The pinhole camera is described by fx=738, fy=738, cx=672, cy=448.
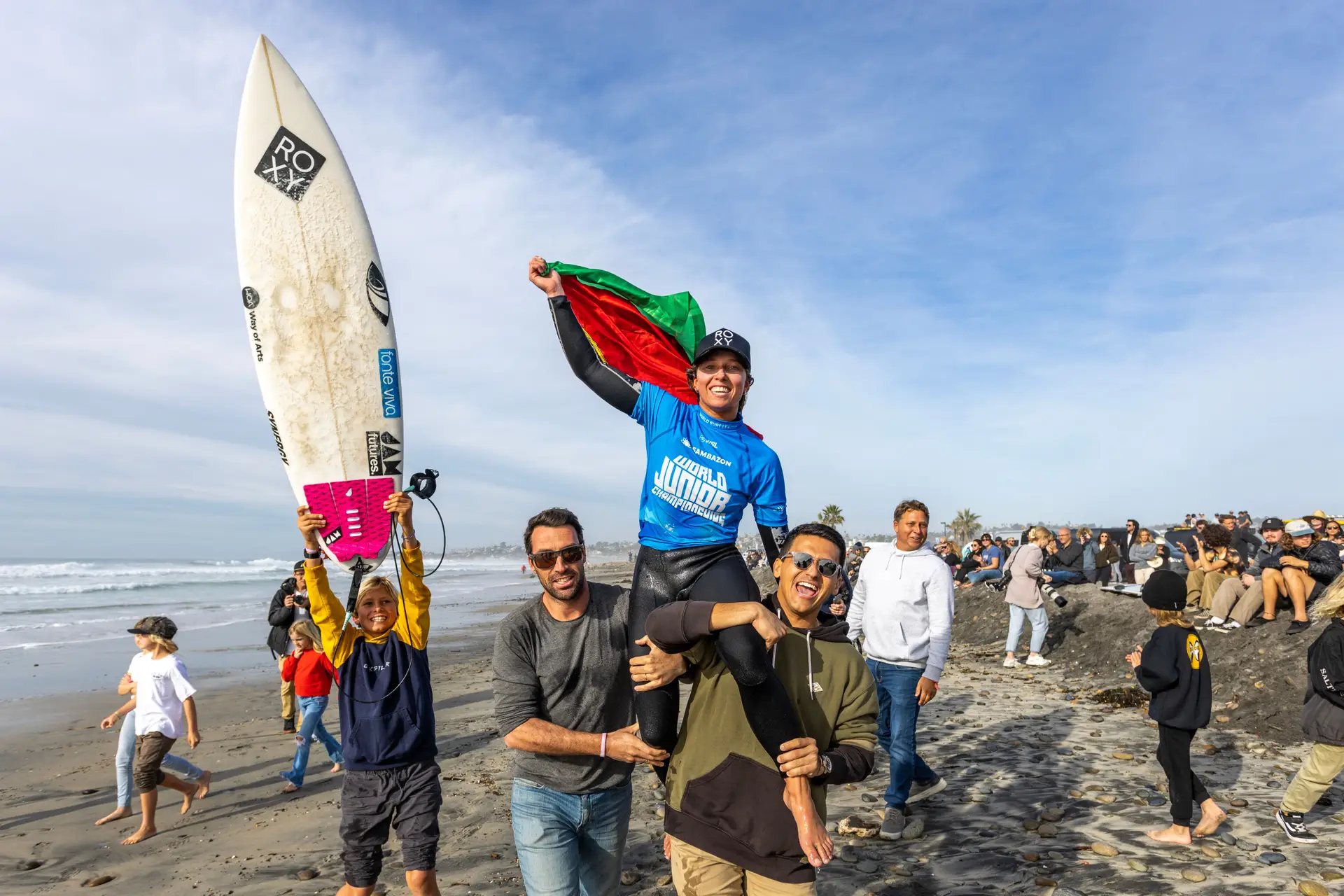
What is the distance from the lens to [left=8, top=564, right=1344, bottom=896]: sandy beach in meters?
5.45

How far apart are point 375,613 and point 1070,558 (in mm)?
19352

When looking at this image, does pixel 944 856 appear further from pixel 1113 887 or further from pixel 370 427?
pixel 370 427

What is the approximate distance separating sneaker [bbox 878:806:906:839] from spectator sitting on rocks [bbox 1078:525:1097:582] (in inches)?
621

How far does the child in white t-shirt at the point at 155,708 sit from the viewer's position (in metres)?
7.12

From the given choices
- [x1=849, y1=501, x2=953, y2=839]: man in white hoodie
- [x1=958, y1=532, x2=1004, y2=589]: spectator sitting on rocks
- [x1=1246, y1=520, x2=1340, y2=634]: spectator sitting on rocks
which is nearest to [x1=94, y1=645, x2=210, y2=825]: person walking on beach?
[x1=849, y1=501, x2=953, y2=839]: man in white hoodie

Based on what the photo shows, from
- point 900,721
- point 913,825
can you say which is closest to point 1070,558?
point 913,825

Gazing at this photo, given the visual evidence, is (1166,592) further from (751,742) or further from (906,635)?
(751,742)

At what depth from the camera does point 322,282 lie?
5.48m

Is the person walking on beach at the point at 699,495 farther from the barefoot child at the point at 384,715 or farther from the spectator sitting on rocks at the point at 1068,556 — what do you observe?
the spectator sitting on rocks at the point at 1068,556

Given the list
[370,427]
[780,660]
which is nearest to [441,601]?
[370,427]

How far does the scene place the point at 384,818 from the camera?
428 cm

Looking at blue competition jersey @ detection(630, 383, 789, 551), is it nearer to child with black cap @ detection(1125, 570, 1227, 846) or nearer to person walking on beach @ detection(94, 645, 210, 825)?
child with black cap @ detection(1125, 570, 1227, 846)

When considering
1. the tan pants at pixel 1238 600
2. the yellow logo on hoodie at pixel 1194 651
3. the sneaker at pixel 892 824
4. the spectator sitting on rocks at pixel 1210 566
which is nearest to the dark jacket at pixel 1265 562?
the tan pants at pixel 1238 600

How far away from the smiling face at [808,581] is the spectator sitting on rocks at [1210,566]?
13.4 meters
